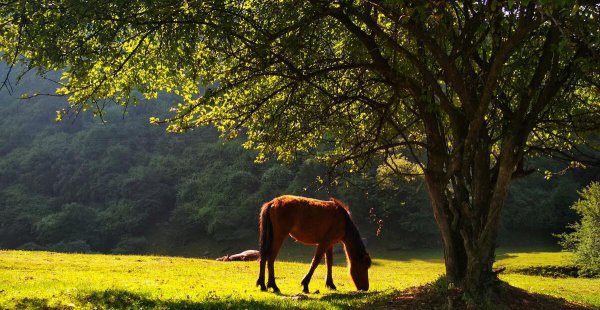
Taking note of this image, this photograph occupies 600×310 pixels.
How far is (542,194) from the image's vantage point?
198 feet

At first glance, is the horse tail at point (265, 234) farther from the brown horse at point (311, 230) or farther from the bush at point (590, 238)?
the bush at point (590, 238)

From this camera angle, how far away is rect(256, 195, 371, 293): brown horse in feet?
44.8

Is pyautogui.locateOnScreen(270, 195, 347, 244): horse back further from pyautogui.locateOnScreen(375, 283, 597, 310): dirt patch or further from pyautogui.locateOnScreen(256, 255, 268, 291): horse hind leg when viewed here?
pyautogui.locateOnScreen(375, 283, 597, 310): dirt patch

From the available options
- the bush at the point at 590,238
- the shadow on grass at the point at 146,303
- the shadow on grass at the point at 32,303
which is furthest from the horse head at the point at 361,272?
the bush at the point at 590,238

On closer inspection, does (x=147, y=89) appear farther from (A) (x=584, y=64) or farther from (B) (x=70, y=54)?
(A) (x=584, y=64)

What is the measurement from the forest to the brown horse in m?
35.5

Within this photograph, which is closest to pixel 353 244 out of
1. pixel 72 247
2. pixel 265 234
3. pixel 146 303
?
pixel 265 234

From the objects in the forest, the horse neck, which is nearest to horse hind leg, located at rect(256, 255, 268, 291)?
the horse neck

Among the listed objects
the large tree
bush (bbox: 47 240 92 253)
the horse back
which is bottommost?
bush (bbox: 47 240 92 253)

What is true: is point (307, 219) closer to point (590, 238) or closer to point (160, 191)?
point (590, 238)

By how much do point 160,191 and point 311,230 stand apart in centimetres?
6289

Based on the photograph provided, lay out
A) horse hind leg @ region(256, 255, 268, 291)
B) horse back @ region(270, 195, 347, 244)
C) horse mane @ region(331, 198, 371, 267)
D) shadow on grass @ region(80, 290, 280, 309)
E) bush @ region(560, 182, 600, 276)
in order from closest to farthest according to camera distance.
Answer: shadow on grass @ region(80, 290, 280, 309) → horse hind leg @ region(256, 255, 268, 291) → horse back @ region(270, 195, 347, 244) → horse mane @ region(331, 198, 371, 267) → bush @ region(560, 182, 600, 276)

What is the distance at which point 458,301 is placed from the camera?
31.9ft

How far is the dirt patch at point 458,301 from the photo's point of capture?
31.5 ft
